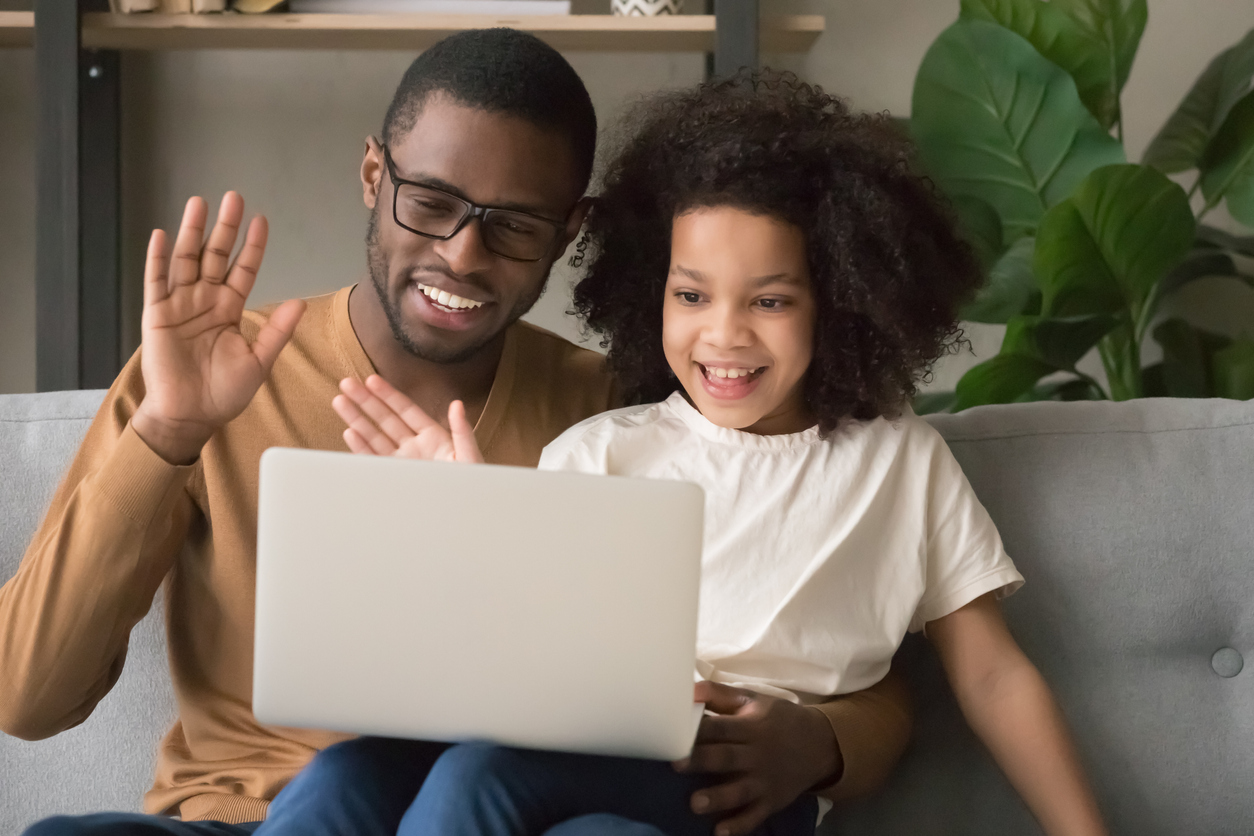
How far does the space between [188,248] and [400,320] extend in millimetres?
246

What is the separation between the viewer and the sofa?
1114 millimetres

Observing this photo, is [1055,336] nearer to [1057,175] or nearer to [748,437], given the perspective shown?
[1057,175]

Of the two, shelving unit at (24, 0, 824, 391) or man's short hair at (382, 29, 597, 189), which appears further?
shelving unit at (24, 0, 824, 391)

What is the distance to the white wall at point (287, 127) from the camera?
2045mm

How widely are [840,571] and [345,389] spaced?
0.50 metres

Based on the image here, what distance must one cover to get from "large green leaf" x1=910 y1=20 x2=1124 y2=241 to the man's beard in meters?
0.89

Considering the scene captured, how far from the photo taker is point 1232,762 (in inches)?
43.8

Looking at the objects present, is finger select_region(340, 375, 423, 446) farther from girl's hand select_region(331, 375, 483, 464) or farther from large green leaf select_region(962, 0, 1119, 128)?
large green leaf select_region(962, 0, 1119, 128)

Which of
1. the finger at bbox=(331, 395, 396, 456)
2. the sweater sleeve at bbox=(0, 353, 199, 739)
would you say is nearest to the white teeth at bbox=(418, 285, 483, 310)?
the finger at bbox=(331, 395, 396, 456)

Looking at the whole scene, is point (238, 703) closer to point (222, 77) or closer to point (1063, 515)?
point (1063, 515)

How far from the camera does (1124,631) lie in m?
1.14

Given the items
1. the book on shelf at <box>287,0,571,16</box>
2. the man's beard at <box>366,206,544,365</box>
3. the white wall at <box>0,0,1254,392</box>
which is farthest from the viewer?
the white wall at <box>0,0,1254,392</box>

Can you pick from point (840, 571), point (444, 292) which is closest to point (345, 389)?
point (444, 292)

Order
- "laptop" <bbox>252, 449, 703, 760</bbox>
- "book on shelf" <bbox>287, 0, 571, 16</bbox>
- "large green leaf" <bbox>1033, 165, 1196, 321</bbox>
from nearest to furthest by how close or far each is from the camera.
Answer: "laptop" <bbox>252, 449, 703, 760</bbox>
"large green leaf" <bbox>1033, 165, 1196, 321</bbox>
"book on shelf" <bbox>287, 0, 571, 16</bbox>
